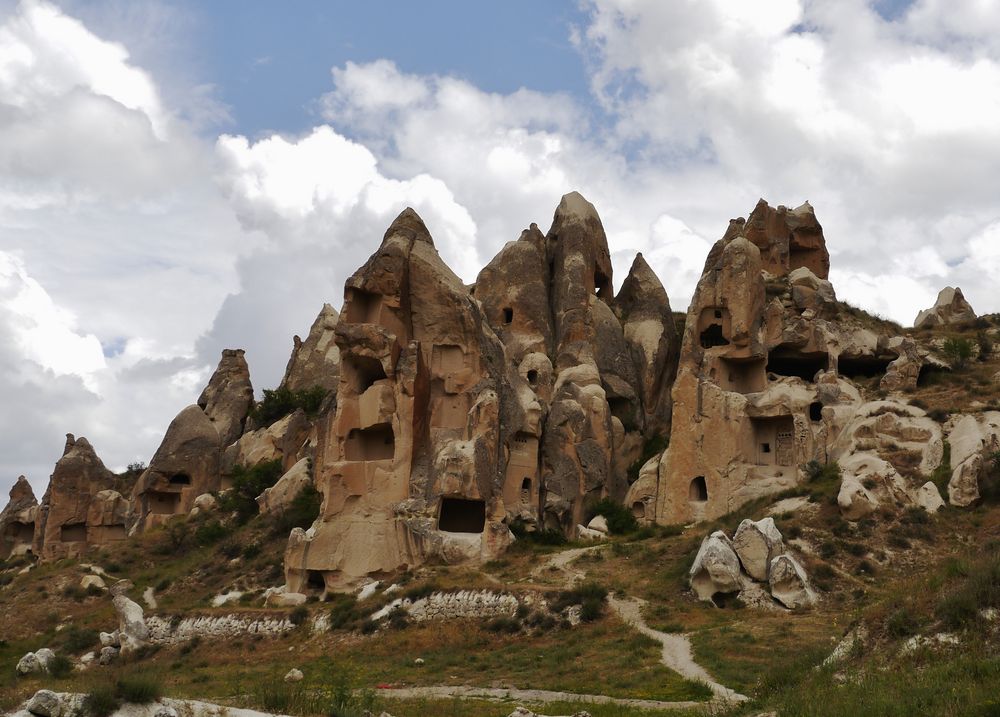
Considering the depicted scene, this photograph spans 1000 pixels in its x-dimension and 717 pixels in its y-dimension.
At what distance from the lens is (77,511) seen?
4331cm

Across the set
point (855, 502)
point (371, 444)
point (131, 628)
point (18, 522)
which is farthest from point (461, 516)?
point (18, 522)

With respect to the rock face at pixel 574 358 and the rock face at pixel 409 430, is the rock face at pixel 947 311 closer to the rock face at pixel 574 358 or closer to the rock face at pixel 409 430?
the rock face at pixel 574 358

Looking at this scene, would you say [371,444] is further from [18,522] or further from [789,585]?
[18,522]

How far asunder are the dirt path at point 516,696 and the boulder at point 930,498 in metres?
13.7

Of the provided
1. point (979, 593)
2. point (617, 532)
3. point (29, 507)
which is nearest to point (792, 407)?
point (617, 532)

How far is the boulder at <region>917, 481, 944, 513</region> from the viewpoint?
82.3ft

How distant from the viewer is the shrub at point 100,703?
406 inches

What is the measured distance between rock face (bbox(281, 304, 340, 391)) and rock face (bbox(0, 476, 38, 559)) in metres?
13.7

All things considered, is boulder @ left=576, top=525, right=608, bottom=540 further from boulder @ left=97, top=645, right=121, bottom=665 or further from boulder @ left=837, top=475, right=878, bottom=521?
boulder @ left=97, top=645, right=121, bottom=665

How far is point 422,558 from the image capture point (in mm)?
27422

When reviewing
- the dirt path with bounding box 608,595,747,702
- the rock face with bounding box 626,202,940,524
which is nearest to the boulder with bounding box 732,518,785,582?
the dirt path with bounding box 608,595,747,702

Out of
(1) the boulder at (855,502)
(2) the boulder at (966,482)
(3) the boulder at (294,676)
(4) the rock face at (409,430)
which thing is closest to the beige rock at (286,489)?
(4) the rock face at (409,430)

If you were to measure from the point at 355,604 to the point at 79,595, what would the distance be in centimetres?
1212

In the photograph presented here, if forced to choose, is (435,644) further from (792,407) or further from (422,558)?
(792,407)
